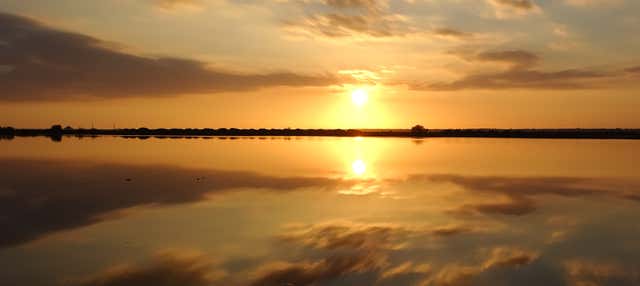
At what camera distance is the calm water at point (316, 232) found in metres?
11.8

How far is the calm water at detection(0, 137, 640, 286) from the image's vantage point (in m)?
11.8

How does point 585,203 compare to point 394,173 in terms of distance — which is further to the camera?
point 394,173

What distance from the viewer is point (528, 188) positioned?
27969 millimetres

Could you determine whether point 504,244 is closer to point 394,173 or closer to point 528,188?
point 528,188

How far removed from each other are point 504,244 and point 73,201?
1706 cm

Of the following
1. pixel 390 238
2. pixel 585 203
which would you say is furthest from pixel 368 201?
pixel 585 203

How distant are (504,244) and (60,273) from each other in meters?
11.2

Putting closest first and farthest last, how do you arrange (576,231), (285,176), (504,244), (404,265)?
(404,265)
(504,244)
(576,231)
(285,176)

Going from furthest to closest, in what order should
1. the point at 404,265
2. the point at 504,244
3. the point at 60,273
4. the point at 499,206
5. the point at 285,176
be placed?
the point at 285,176 < the point at 499,206 < the point at 504,244 < the point at 404,265 < the point at 60,273

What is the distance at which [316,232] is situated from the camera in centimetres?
1616

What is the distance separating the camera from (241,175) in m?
34.1

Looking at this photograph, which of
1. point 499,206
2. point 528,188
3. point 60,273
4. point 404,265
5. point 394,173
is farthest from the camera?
point 394,173

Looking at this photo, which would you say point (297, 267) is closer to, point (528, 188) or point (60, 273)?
point (60, 273)

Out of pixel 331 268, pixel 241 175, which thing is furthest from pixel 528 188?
pixel 331 268
